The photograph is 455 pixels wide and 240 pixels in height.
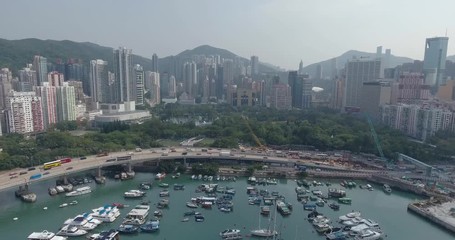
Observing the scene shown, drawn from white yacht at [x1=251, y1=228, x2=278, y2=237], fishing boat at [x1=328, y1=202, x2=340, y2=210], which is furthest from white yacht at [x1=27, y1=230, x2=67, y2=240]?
fishing boat at [x1=328, y1=202, x2=340, y2=210]

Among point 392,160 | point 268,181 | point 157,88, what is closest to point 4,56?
point 157,88

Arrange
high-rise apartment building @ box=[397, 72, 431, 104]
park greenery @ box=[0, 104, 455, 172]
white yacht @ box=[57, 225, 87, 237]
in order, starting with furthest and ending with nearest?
high-rise apartment building @ box=[397, 72, 431, 104], park greenery @ box=[0, 104, 455, 172], white yacht @ box=[57, 225, 87, 237]

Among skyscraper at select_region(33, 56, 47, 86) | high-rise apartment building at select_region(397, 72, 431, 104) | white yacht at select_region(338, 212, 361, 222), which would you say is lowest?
white yacht at select_region(338, 212, 361, 222)

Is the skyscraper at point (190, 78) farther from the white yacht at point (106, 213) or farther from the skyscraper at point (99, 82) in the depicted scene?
the white yacht at point (106, 213)

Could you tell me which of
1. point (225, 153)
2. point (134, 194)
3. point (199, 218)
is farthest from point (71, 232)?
point (225, 153)

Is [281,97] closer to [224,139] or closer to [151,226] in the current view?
[224,139]

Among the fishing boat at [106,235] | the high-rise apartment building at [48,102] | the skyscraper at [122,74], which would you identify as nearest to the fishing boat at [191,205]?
the fishing boat at [106,235]

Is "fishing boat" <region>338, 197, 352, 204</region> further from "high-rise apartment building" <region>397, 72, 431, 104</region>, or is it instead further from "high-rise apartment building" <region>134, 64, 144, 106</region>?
"high-rise apartment building" <region>134, 64, 144, 106</region>

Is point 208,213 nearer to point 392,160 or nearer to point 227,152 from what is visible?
point 227,152
